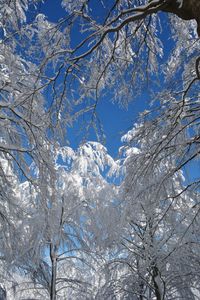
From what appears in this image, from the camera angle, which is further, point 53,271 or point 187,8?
point 53,271

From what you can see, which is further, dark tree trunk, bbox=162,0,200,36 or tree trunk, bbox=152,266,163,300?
tree trunk, bbox=152,266,163,300

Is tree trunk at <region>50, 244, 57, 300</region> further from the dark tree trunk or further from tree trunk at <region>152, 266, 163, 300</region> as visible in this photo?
the dark tree trunk

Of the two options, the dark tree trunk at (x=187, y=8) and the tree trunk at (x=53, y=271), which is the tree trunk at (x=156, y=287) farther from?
the dark tree trunk at (x=187, y=8)

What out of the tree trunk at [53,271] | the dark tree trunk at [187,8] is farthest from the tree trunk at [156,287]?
the dark tree trunk at [187,8]

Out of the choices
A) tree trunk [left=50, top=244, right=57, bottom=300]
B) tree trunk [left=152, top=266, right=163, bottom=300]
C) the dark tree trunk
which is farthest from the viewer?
tree trunk [left=50, top=244, right=57, bottom=300]

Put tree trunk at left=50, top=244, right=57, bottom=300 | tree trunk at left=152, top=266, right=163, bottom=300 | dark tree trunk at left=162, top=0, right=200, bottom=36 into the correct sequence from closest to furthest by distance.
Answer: dark tree trunk at left=162, top=0, right=200, bottom=36, tree trunk at left=152, top=266, right=163, bottom=300, tree trunk at left=50, top=244, right=57, bottom=300

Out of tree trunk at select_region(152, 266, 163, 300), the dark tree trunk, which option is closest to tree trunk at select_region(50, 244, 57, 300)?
tree trunk at select_region(152, 266, 163, 300)

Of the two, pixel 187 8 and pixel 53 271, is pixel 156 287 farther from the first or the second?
pixel 187 8

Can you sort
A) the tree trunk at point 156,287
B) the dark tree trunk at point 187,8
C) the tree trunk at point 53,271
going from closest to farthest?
the dark tree trunk at point 187,8 < the tree trunk at point 156,287 < the tree trunk at point 53,271

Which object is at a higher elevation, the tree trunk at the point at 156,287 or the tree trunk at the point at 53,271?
the tree trunk at the point at 53,271

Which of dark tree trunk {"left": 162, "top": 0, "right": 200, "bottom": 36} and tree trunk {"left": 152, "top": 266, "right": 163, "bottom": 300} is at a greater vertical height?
dark tree trunk {"left": 162, "top": 0, "right": 200, "bottom": 36}

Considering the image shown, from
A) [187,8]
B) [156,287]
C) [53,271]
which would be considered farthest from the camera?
[53,271]

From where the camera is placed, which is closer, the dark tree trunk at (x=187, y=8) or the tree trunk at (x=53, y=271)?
the dark tree trunk at (x=187, y=8)

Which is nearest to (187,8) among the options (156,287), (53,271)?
(156,287)
